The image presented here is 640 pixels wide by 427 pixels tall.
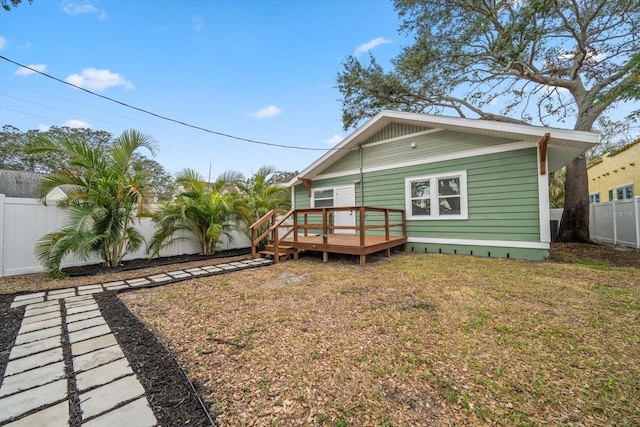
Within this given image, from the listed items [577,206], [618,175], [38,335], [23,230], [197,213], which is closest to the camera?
[38,335]

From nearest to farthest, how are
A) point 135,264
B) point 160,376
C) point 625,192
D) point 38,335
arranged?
point 160,376, point 38,335, point 135,264, point 625,192

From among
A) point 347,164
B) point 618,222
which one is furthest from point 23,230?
point 618,222

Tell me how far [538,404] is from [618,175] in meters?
15.9

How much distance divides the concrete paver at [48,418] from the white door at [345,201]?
760cm

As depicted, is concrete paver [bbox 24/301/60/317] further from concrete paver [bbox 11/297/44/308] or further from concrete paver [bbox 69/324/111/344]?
concrete paver [bbox 69/324/111/344]

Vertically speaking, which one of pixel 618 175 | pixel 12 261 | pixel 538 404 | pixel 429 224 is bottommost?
pixel 538 404

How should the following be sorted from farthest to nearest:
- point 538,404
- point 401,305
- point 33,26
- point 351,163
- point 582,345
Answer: point 351,163
point 33,26
point 401,305
point 582,345
point 538,404

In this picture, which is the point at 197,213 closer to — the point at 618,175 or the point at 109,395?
the point at 109,395

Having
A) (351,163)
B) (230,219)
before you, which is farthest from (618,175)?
(230,219)

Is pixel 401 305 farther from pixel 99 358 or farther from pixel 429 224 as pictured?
pixel 429 224

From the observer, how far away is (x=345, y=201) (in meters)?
8.77

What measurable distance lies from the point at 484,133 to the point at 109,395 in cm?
768

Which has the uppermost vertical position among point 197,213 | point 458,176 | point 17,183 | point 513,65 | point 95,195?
point 513,65

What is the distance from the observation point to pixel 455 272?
15.2 ft
